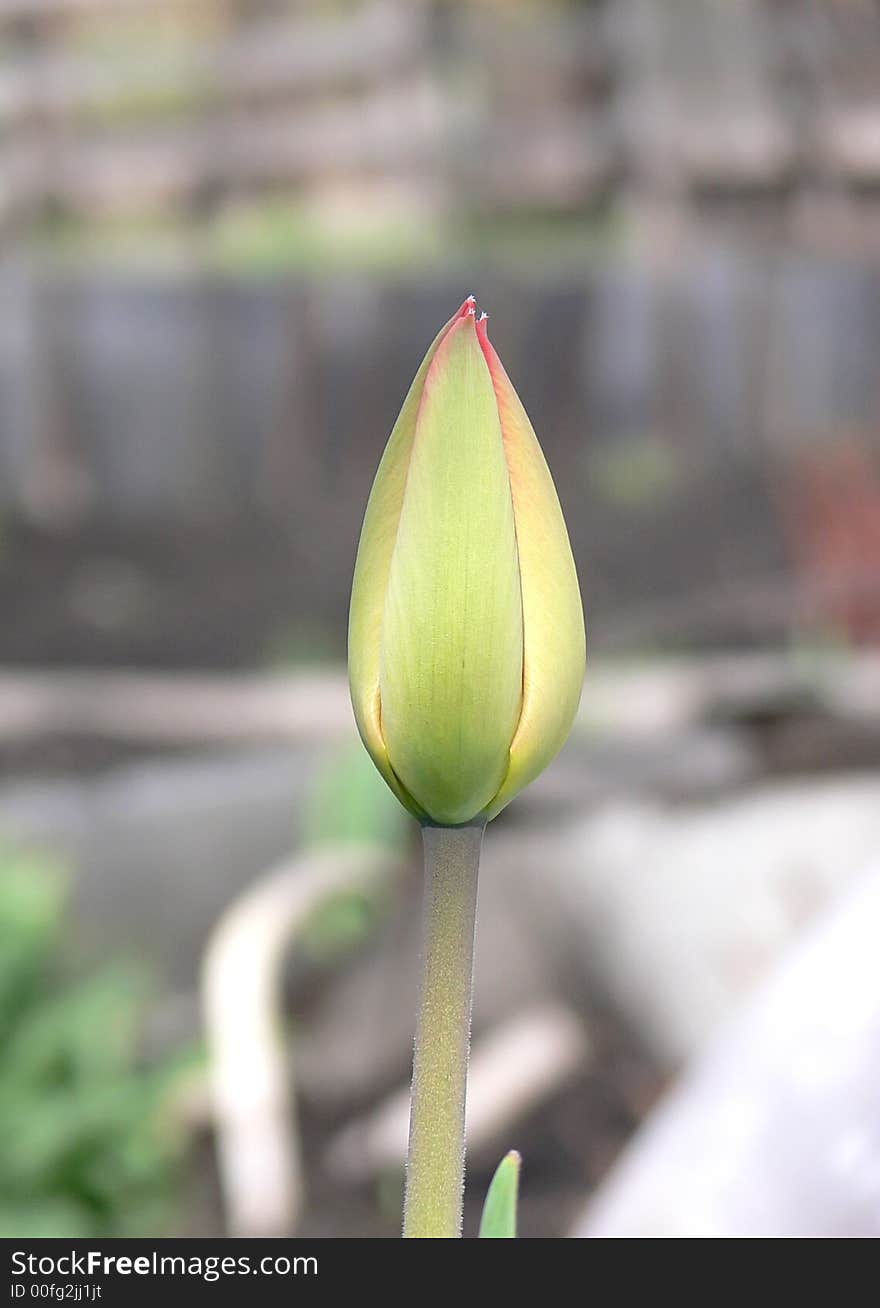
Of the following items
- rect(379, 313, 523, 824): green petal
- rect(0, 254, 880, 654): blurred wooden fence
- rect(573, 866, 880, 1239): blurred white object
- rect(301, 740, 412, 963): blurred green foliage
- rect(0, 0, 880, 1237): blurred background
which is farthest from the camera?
rect(0, 254, 880, 654): blurred wooden fence

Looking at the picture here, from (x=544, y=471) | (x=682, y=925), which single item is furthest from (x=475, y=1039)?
(x=544, y=471)

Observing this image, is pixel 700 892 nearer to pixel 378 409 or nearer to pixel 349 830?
pixel 349 830

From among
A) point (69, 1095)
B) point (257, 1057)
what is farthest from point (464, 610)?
point (69, 1095)

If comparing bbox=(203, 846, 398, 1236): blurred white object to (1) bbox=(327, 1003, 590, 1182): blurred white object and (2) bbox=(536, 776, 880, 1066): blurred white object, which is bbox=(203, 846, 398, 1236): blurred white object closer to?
(1) bbox=(327, 1003, 590, 1182): blurred white object

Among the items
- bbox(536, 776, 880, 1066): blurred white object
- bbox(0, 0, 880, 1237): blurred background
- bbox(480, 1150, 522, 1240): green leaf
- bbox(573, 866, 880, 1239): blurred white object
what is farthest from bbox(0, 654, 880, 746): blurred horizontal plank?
bbox(480, 1150, 522, 1240): green leaf

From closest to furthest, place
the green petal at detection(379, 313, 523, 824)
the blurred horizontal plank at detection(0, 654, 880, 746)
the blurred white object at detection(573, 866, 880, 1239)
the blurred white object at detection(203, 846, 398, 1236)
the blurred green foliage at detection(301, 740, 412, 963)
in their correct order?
the green petal at detection(379, 313, 523, 824)
the blurred white object at detection(573, 866, 880, 1239)
the blurred white object at detection(203, 846, 398, 1236)
the blurred green foliage at detection(301, 740, 412, 963)
the blurred horizontal plank at detection(0, 654, 880, 746)

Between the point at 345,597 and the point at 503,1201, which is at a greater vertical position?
the point at 345,597
